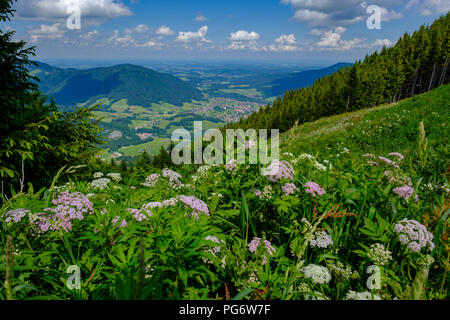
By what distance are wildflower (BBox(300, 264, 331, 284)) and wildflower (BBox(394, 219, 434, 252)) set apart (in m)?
0.73

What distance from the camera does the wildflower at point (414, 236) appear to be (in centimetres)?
200

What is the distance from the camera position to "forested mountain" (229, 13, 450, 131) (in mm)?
57531

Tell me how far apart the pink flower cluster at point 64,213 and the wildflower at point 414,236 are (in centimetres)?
301

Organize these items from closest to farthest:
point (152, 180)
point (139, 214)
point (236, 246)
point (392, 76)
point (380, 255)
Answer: point (380, 255), point (236, 246), point (139, 214), point (152, 180), point (392, 76)

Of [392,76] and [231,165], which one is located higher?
[392,76]

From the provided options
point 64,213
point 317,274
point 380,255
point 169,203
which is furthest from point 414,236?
point 64,213

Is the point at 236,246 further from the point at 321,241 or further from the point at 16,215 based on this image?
the point at 16,215

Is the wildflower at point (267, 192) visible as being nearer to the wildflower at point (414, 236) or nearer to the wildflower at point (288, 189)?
the wildflower at point (288, 189)

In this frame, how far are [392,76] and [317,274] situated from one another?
75526 millimetres

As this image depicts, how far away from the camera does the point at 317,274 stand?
211cm

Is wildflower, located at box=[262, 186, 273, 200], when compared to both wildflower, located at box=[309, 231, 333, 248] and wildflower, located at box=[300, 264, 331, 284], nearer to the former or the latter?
wildflower, located at box=[309, 231, 333, 248]

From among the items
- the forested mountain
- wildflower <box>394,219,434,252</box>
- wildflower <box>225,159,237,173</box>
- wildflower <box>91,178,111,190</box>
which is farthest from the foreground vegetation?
the forested mountain
